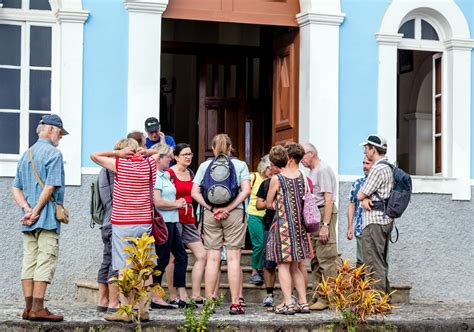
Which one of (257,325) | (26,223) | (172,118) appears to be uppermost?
(172,118)

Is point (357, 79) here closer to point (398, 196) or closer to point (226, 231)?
point (398, 196)

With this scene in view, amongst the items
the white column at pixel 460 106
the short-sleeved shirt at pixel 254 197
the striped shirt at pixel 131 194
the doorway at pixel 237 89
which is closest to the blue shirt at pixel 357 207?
the short-sleeved shirt at pixel 254 197

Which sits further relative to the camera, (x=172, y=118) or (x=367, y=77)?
(x=172, y=118)

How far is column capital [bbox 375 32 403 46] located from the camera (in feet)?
46.9

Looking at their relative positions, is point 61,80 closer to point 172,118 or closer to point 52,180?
point 52,180

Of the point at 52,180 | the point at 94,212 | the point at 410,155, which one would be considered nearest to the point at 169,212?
the point at 94,212

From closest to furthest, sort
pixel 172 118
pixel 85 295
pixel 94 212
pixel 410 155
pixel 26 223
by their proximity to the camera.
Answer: pixel 26 223 < pixel 94 212 < pixel 85 295 < pixel 410 155 < pixel 172 118

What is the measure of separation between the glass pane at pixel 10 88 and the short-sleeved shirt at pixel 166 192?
2.70 metres

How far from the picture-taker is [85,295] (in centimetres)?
1260

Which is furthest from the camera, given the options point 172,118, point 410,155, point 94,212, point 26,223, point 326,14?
point 172,118

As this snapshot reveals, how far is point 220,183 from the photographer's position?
11.3m

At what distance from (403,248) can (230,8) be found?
12.2ft

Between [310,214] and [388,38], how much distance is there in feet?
12.9

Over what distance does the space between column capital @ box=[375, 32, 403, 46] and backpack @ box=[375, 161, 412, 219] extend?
3152 millimetres
